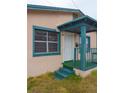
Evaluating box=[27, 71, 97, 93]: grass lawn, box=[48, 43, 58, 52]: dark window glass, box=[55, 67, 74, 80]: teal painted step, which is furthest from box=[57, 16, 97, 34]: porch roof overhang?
box=[27, 71, 97, 93]: grass lawn

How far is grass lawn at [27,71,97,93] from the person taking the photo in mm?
5766

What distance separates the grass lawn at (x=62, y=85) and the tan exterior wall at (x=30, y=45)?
0.49 m

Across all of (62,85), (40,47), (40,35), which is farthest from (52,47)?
(62,85)

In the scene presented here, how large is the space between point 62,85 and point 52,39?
3222 millimetres

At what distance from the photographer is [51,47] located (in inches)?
343

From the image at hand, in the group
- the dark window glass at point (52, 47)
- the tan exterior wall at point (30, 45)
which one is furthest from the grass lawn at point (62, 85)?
the dark window glass at point (52, 47)

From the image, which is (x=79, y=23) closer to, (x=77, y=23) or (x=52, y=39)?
(x=77, y=23)

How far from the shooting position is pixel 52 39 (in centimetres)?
880

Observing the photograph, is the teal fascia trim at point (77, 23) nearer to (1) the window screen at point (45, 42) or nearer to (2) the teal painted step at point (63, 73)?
(1) the window screen at point (45, 42)

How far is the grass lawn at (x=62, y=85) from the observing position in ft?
18.9
